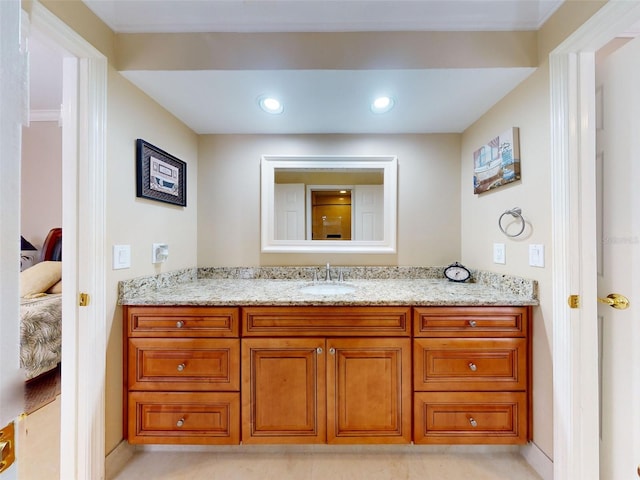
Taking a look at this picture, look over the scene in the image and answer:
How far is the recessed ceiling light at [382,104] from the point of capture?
5.63ft

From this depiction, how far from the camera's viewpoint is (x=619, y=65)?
1.21 meters

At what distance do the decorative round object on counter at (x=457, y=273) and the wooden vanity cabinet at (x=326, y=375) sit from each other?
708 mm

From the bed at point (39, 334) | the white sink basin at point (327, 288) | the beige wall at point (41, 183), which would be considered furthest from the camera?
the beige wall at point (41, 183)

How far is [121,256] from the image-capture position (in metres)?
1.47

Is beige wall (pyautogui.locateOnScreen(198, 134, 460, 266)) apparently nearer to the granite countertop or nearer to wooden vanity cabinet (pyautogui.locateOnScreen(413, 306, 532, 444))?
the granite countertop

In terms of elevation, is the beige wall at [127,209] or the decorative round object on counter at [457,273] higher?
the beige wall at [127,209]

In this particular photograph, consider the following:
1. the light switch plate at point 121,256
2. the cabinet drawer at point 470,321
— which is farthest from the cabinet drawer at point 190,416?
the cabinet drawer at point 470,321

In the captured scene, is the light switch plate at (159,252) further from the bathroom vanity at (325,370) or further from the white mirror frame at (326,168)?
the white mirror frame at (326,168)

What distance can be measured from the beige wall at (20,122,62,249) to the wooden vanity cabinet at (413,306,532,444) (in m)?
3.60

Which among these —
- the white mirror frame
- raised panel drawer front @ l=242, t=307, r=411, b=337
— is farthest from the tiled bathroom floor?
the white mirror frame

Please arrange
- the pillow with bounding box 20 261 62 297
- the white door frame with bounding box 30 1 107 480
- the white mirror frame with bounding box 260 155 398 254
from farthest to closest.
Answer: the pillow with bounding box 20 261 62 297, the white mirror frame with bounding box 260 155 398 254, the white door frame with bounding box 30 1 107 480

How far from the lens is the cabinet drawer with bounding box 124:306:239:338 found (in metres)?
1.47

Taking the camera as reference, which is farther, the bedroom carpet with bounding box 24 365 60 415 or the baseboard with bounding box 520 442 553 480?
the bedroom carpet with bounding box 24 365 60 415

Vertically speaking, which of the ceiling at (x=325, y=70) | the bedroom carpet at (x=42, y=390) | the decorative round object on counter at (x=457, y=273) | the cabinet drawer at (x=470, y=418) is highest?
the ceiling at (x=325, y=70)
